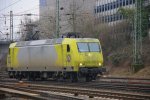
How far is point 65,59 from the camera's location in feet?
99.5

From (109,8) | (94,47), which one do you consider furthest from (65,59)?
(109,8)

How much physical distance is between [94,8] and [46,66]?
194 ft

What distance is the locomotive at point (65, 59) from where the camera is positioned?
97.8ft

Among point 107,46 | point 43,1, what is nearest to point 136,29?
point 107,46

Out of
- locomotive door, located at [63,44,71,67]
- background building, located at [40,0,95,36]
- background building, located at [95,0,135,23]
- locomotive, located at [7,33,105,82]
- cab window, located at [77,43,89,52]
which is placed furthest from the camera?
background building, located at [95,0,135,23]

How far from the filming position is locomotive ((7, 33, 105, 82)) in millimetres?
29812

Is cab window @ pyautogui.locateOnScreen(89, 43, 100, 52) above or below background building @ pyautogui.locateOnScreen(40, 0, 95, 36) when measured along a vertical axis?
below

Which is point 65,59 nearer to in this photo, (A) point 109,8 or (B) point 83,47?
(B) point 83,47

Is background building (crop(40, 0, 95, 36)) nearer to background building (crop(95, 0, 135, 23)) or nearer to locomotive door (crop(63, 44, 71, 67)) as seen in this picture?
background building (crop(95, 0, 135, 23))

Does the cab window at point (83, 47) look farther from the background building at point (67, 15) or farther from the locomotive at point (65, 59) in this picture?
the background building at point (67, 15)

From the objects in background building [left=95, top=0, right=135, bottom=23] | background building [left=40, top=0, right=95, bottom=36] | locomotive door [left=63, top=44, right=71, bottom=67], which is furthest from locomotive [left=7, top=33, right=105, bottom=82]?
background building [left=95, top=0, right=135, bottom=23]

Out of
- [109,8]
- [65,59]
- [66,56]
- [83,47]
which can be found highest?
[109,8]

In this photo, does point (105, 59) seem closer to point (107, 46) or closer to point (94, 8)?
point (107, 46)

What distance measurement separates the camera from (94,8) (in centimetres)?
9056
